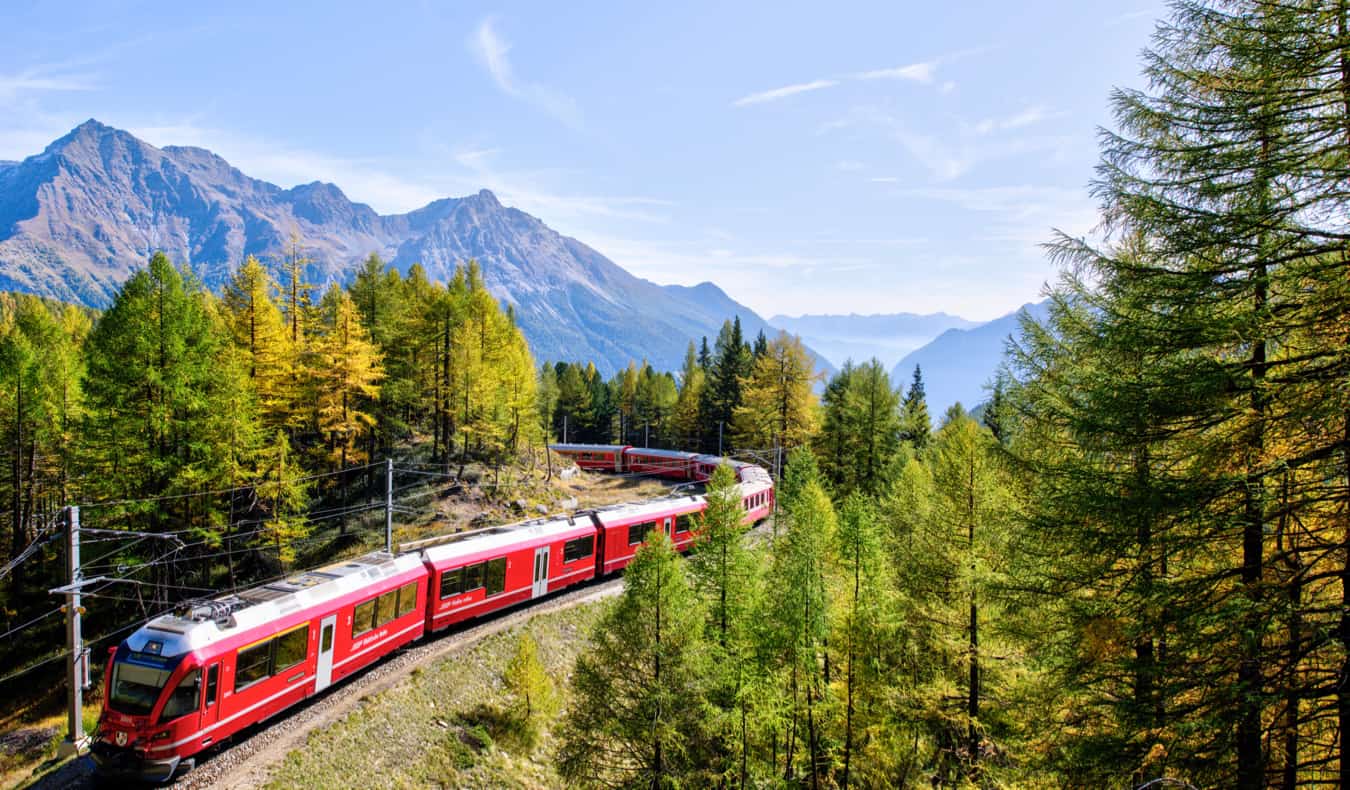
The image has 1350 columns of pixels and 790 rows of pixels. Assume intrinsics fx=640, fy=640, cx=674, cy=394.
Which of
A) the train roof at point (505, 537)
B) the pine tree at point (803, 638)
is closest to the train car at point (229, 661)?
the train roof at point (505, 537)

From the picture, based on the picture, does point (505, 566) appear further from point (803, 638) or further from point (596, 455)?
point (596, 455)

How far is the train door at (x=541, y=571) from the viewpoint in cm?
2320

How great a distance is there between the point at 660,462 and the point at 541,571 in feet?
118

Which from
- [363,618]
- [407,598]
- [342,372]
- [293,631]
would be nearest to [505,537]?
[407,598]

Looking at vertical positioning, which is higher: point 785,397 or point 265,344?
point 265,344

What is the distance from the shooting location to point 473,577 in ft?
68.3

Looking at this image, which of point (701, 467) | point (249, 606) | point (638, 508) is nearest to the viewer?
point (249, 606)

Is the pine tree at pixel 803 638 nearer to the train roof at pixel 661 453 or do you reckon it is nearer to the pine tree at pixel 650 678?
the pine tree at pixel 650 678

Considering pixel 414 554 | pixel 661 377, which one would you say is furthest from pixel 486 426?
pixel 661 377

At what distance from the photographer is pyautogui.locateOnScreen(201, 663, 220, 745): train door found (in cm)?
1277

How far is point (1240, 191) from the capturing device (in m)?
7.17

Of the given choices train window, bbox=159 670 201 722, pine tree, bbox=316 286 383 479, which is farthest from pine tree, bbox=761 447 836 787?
pine tree, bbox=316 286 383 479

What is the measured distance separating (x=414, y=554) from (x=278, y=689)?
214 inches

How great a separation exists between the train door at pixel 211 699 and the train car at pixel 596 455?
162 feet
